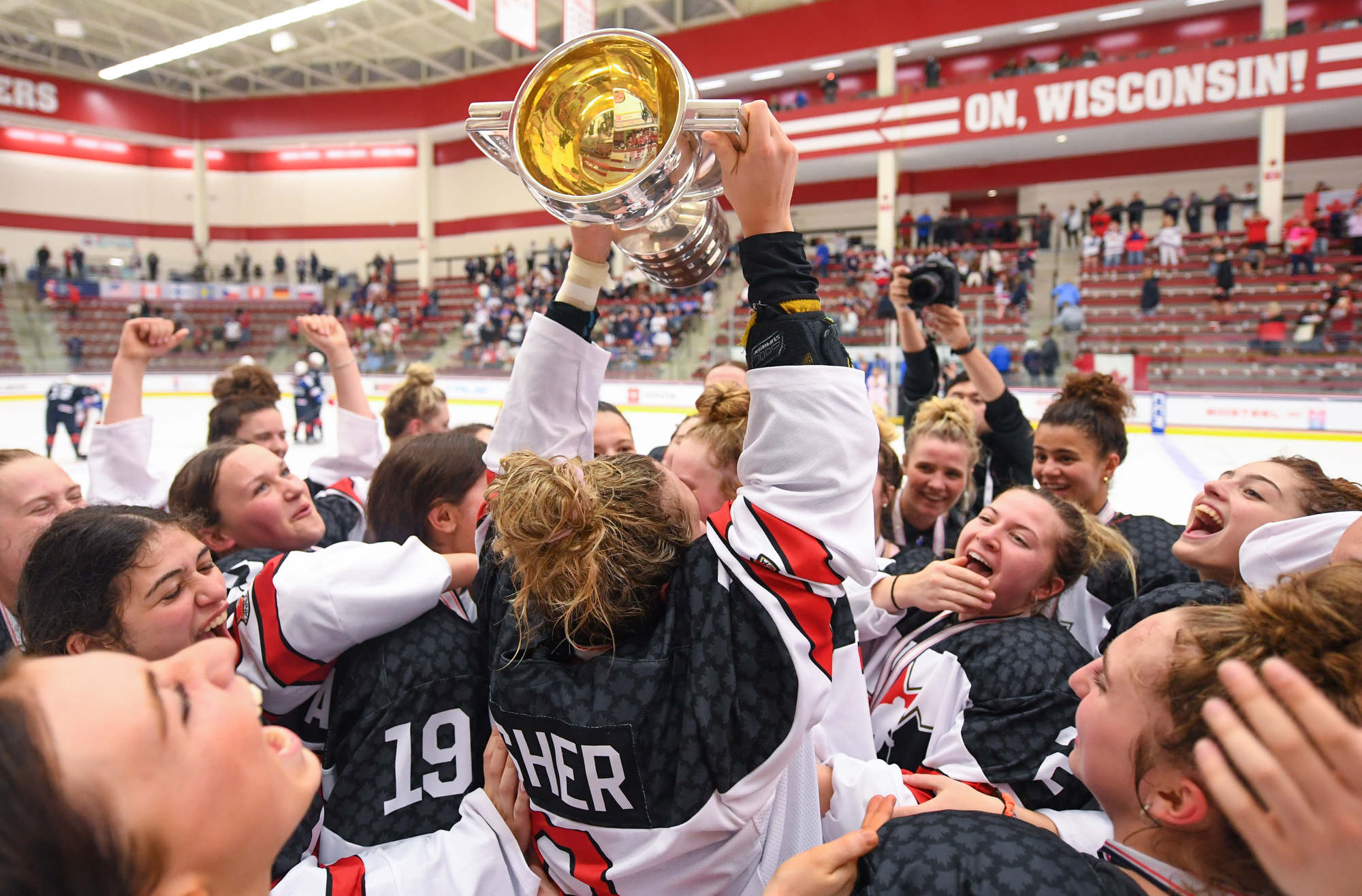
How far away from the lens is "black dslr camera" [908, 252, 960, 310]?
97.2 inches

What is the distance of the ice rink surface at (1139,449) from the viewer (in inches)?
229

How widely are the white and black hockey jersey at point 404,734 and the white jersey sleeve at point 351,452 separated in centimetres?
182

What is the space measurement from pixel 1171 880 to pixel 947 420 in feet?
5.95

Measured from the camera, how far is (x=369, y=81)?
22000 mm

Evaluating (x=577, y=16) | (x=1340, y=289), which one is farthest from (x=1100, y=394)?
(x=1340, y=289)

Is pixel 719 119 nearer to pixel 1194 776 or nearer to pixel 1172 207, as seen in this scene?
pixel 1194 776

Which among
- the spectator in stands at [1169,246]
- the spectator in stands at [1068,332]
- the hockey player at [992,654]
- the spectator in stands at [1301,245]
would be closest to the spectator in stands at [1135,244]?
the spectator in stands at [1169,246]

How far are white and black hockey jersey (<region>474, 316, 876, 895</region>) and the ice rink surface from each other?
12.3 feet

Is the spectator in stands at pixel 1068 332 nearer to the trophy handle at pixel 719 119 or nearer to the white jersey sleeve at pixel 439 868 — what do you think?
the trophy handle at pixel 719 119

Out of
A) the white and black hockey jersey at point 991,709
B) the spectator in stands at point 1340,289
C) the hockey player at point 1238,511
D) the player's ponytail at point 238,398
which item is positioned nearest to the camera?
the white and black hockey jersey at point 991,709

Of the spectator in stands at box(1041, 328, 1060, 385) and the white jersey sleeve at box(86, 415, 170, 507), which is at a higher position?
the spectator in stands at box(1041, 328, 1060, 385)

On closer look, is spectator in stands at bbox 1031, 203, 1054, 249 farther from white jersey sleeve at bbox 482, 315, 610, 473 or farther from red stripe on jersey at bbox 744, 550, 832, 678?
red stripe on jersey at bbox 744, 550, 832, 678

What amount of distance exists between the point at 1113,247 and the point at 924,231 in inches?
135

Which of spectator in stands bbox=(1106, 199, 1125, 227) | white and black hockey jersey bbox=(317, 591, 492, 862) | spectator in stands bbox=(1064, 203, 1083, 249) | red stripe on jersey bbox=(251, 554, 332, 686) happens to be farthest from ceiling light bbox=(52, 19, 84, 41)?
white and black hockey jersey bbox=(317, 591, 492, 862)
